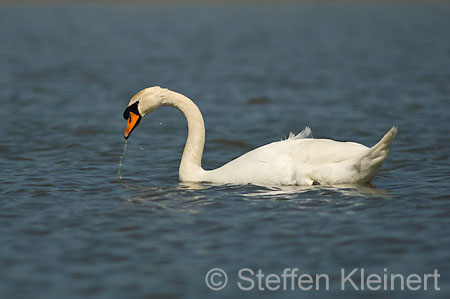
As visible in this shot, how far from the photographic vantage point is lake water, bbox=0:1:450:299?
6500 millimetres

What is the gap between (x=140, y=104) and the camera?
986 cm

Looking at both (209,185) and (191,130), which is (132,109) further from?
(209,185)

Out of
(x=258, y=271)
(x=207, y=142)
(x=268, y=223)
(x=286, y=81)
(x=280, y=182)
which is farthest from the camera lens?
(x=286, y=81)

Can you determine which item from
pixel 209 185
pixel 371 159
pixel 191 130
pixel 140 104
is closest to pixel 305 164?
pixel 371 159

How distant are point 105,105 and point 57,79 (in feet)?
14.3

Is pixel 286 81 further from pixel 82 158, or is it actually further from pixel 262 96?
pixel 82 158

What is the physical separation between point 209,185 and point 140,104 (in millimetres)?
1433

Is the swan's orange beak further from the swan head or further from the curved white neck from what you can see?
the curved white neck

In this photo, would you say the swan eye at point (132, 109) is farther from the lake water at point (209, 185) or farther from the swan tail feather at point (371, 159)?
the swan tail feather at point (371, 159)

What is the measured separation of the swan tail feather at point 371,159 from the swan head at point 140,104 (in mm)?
2897

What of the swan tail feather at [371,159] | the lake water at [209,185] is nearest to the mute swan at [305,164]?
the swan tail feather at [371,159]

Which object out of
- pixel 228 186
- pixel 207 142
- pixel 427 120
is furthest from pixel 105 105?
pixel 228 186

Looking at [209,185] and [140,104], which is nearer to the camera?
[209,185]

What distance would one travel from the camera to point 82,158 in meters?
11.7
